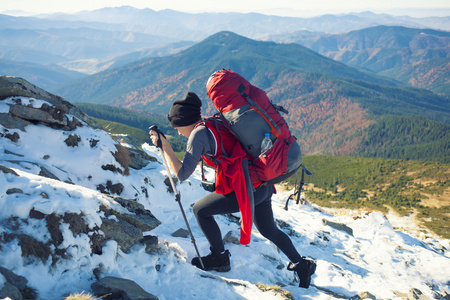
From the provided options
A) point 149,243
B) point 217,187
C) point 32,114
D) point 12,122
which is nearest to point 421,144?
point 217,187

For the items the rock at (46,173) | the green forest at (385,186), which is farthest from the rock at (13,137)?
the green forest at (385,186)

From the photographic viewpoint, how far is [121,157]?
10.5m

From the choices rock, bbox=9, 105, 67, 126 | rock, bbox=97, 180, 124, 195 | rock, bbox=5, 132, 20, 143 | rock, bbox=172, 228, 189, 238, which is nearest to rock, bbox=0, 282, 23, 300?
rock, bbox=172, 228, 189, 238

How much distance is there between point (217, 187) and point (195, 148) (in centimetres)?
91

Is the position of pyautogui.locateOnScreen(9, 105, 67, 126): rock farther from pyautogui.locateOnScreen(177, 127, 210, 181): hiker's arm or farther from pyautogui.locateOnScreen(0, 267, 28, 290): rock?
pyautogui.locateOnScreen(177, 127, 210, 181): hiker's arm

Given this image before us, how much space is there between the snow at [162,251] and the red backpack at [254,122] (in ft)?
8.31

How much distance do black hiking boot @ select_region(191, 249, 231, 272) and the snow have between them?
23 centimetres

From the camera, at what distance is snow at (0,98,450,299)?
406 cm

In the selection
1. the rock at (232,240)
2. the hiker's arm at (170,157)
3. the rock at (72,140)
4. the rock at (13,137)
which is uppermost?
the hiker's arm at (170,157)

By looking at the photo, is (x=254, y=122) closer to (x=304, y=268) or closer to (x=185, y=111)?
(x=185, y=111)

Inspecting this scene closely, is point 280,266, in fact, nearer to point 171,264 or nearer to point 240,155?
point 171,264

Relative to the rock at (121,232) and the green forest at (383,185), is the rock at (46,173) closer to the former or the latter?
the rock at (121,232)

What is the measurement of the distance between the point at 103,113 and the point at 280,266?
626 feet

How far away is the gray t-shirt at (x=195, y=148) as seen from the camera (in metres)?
4.03
